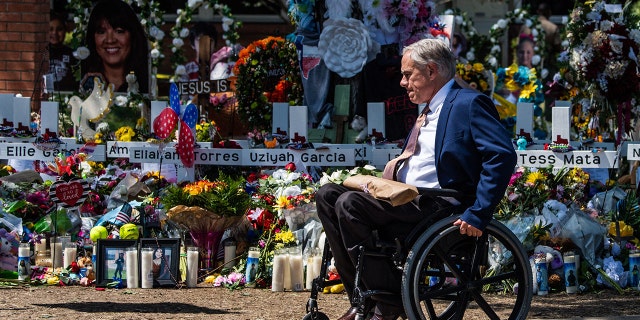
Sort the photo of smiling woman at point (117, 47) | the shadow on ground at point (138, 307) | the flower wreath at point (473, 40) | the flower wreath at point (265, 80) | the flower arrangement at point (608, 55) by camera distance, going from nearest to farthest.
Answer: the shadow on ground at point (138, 307), the flower arrangement at point (608, 55), the flower wreath at point (265, 80), the photo of smiling woman at point (117, 47), the flower wreath at point (473, 40)

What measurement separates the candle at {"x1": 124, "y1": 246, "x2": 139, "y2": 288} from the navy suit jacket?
255 cm

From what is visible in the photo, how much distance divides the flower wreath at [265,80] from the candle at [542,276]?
13.0 ft

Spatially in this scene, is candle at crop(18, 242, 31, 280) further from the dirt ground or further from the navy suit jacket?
the navy suit jacket

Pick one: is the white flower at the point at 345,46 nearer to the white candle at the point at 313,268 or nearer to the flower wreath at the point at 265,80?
the flower wreath at the point at 265,80

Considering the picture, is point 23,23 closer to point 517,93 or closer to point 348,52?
point 348,52

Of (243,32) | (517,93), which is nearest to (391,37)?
(517,93)

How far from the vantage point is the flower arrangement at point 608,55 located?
29.7 feet

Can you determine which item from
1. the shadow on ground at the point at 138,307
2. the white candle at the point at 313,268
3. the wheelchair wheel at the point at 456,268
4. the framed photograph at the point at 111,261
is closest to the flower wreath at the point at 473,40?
the white candle at the point at 313,268

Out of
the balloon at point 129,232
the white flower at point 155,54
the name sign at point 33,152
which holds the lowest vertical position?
the balloon at point 129,232

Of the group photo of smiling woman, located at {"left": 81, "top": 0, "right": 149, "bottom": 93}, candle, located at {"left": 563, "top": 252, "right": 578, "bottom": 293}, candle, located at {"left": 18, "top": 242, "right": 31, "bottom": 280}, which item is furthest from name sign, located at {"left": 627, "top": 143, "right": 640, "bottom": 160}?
photo of smiling woman, located at {"left": 81, "top": 0, "right": 149, "bottom": 93}

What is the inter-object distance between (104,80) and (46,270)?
4.75 meters

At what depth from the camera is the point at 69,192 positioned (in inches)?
306

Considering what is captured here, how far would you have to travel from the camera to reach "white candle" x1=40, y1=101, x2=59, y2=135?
9.02 metres

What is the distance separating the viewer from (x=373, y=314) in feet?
17.5
